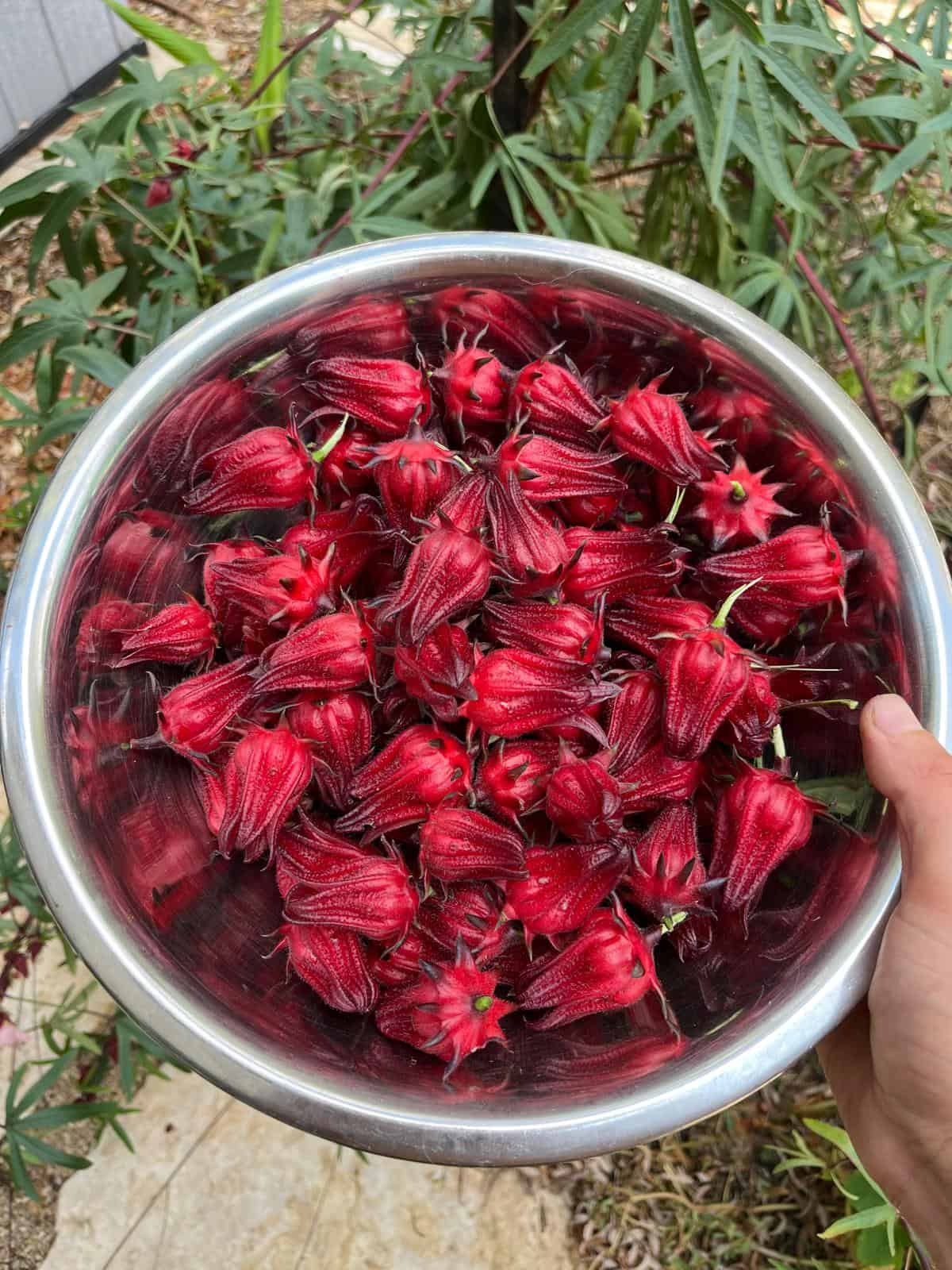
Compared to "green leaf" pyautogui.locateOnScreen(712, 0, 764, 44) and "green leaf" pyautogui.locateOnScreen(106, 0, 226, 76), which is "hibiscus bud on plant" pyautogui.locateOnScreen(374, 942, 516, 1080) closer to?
"green leaf" pyautogui.locateOnScreen(712, 0, 764, 44)

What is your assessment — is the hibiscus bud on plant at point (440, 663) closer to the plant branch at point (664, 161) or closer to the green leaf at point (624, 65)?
the green leaf at point (624, 65)

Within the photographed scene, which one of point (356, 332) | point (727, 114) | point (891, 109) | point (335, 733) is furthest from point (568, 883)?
point (891, 109)

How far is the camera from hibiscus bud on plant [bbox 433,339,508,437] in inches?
22.6

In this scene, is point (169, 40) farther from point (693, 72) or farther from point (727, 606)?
point (727, 606)

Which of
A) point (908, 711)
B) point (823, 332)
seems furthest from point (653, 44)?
point (908, 711)

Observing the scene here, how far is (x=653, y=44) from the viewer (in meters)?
0.76

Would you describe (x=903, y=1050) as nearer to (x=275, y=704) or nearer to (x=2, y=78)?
(x=275, y=704)

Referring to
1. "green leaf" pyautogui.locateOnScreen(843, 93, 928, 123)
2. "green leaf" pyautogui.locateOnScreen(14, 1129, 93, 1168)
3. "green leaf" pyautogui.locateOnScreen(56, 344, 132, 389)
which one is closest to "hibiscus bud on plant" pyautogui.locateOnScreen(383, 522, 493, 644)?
"green leaf" pyautogui.locateOnScreen(56, 344, 132, 389)

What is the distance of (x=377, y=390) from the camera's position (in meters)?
0.57

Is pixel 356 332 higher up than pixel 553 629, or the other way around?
pixel 356 332

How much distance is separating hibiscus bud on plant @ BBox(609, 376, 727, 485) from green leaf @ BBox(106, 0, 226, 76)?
0.50m

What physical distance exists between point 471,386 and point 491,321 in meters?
0.06

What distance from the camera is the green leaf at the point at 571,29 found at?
0.55 meters

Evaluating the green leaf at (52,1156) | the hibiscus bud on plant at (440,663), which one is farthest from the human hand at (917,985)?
the green leaf at (52,1156)
